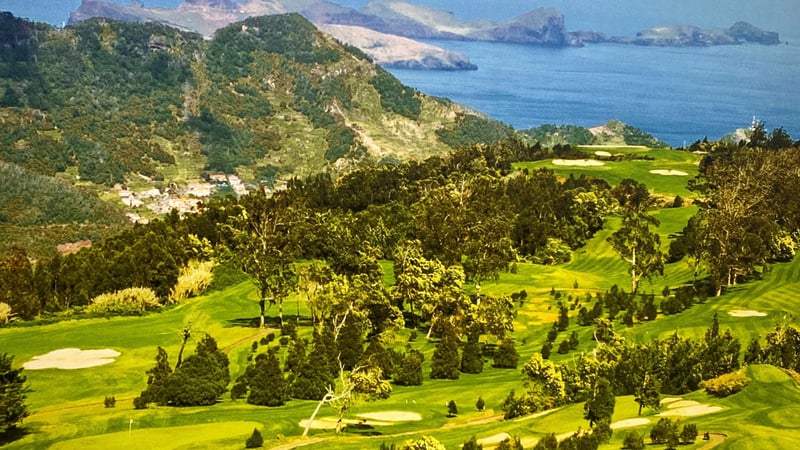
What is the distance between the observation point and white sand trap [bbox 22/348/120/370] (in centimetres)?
6325

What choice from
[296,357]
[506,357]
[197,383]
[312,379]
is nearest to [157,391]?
[197,383]

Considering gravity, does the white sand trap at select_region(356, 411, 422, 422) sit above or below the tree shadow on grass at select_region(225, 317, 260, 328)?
above

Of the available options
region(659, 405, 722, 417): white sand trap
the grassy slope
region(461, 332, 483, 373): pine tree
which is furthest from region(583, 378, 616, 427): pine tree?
region(461, 332, 483, 373): pine tree

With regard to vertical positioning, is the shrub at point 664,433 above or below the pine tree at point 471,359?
above

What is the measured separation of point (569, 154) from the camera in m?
186

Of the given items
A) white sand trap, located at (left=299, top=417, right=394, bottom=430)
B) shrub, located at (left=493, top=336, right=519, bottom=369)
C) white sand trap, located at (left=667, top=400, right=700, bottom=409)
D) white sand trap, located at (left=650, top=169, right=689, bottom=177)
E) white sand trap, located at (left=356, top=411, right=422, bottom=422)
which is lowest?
shrub, located at (left=493, top=336, right=519, bottom=369)

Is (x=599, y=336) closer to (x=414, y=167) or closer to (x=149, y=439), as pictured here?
(x=149, y=439)

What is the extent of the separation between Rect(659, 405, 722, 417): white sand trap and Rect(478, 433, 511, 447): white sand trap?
25.1 feet

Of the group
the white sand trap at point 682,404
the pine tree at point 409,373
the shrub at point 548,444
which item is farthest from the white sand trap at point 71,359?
the white sand trap at point 682,404

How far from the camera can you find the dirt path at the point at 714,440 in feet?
110

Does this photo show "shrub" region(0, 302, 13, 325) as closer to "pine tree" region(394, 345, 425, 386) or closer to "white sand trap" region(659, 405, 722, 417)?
"pine tree" region(394, 345, 425, 386)

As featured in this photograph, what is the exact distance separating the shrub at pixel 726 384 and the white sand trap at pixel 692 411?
2803mm

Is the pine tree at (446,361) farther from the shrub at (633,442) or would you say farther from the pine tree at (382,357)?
the shrub at (633,442)

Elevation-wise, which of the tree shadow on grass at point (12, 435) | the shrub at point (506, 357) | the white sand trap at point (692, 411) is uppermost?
the white sand trap at point (692, 411)
